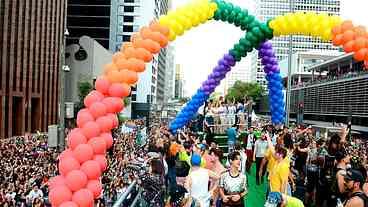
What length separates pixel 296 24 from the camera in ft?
43.5

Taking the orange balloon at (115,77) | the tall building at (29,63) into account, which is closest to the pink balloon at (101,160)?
the orange balloon at (115,77)

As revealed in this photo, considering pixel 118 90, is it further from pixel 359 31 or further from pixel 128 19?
pixel 128 19

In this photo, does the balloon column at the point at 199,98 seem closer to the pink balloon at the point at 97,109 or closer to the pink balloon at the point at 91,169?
the pink balloon at the point at 97,109

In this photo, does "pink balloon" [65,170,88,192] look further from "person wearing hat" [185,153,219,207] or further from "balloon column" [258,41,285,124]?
"balloon column" [258,41,285,124]

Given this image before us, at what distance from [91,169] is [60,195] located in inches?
23.6

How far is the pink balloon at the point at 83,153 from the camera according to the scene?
27.7 feet

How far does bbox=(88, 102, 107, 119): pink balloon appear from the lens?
917 cm

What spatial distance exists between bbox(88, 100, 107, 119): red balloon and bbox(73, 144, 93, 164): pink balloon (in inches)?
29.0

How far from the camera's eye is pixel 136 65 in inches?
406

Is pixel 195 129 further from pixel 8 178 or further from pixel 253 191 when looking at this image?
pixel 253 191

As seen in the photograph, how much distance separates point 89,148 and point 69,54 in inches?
2399

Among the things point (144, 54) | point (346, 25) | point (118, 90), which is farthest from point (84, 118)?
point (346, 25)

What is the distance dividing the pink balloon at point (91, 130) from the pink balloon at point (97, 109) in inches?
8.2

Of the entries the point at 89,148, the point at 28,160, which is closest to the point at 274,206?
the point at 89,148
